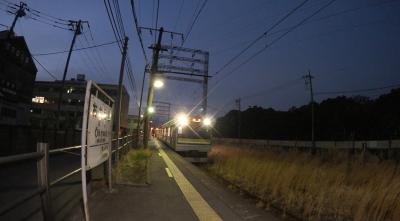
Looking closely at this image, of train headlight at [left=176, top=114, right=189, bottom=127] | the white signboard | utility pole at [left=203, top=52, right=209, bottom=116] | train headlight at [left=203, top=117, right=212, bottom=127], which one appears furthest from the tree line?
the white signboard

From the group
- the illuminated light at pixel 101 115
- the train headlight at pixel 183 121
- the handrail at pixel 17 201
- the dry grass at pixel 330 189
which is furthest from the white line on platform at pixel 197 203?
the train headlight at pixel 183 121

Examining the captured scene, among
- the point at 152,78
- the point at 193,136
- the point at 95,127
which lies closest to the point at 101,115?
the point at 95,127

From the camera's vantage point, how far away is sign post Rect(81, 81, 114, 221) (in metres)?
6.37

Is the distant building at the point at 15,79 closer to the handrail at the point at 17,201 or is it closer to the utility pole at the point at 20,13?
the utility pole at the point at 20,13

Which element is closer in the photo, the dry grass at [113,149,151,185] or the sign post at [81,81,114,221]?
the sign post at [81,81,114,221]

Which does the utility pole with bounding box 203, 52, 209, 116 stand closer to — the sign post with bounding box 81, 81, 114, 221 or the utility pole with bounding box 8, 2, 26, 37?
the utility pole with bounding box 8, 2, 26, 37

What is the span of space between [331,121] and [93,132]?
6766 centimetres

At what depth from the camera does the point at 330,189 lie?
1037 centimetres

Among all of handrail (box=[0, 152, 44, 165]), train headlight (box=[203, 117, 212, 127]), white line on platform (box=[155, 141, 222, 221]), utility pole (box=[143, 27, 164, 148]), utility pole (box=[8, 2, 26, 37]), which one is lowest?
white line on platform (box=[155, 141, 222, 221])

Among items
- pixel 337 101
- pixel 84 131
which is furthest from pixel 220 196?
pixel 337 101

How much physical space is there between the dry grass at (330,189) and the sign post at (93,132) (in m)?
4.12

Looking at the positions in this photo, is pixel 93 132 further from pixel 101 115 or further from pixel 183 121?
pixel 183 121

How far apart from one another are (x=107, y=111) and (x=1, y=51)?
4341 cm

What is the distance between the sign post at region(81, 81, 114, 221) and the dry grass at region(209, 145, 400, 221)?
13.5 feet
